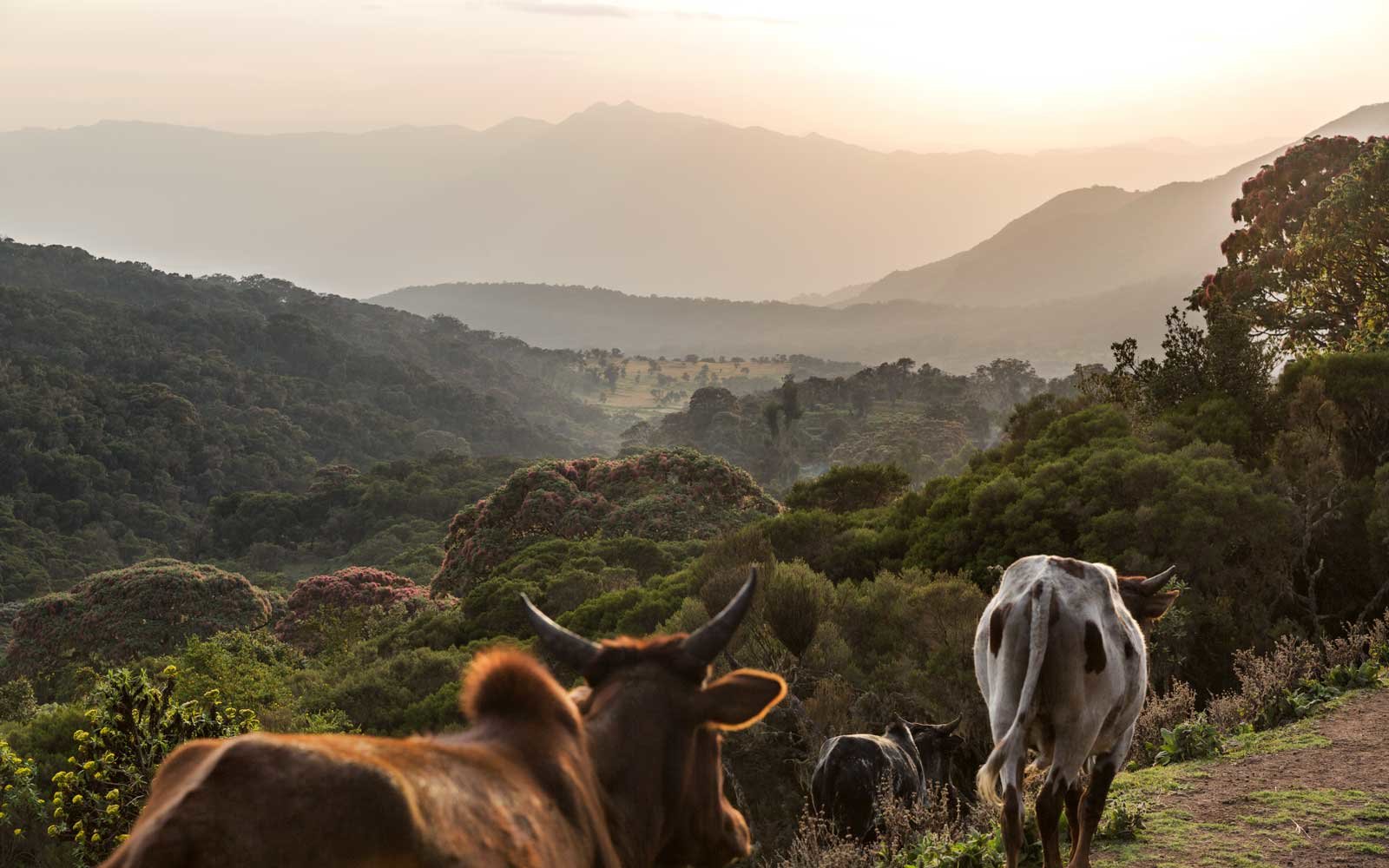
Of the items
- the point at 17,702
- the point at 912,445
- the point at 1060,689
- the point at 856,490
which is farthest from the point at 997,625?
the point at 912,445

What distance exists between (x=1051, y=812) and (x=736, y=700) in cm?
398

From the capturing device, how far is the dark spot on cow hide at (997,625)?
6875mm

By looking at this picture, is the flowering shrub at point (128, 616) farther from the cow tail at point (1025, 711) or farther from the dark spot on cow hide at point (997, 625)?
the cow tail at point (1025, 711)

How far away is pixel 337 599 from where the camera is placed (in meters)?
33.9

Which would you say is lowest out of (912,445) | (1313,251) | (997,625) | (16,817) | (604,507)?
(16,817)

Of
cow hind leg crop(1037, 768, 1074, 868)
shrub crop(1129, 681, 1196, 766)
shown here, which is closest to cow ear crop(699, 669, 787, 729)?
cow hind leg crop(1037, 768, 1074, 868)

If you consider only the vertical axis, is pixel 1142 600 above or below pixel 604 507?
above

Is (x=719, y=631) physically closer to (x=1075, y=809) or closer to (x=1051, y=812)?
(x=1051, y=812)

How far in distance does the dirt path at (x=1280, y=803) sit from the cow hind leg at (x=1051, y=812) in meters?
Result: 0.80

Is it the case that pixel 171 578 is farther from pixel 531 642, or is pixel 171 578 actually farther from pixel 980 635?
pixel 980 635

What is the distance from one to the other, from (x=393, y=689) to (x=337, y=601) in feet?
49.1

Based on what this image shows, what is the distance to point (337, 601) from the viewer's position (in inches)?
1331

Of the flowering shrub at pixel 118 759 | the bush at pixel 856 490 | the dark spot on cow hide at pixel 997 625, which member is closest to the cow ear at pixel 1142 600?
the dark spot on cow hide at pixel 997 625

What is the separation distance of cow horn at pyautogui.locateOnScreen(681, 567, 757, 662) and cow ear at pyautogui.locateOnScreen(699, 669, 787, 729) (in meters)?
0.11
